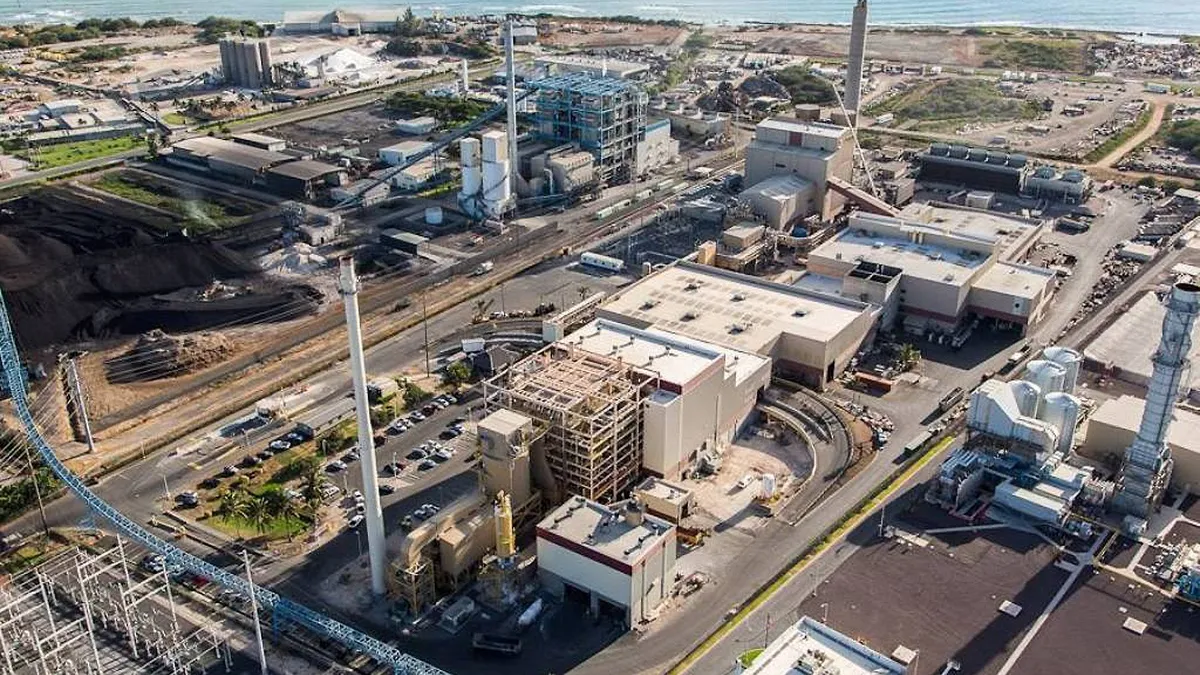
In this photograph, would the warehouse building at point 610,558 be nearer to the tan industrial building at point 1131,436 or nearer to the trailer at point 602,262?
the tan industrial building at point 1131,436

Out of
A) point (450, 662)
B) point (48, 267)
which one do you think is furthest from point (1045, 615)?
point (48, 267)

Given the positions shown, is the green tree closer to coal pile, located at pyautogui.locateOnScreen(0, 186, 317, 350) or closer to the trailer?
coal pile, located at pyautogui.locateOnScreen(0, 186, 317, 350)

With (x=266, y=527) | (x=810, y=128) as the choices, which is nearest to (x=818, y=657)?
(x=266, y=527)

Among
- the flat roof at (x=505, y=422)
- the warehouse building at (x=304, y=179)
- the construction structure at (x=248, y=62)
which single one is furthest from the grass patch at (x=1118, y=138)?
the construction structure at (x=248, y=62)

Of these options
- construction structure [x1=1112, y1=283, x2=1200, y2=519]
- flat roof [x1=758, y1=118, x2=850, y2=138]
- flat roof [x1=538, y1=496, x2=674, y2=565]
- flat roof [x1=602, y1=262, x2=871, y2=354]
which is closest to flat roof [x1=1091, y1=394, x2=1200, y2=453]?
construction structure [x1=1112, y1=283, x2=1200, y2=519]

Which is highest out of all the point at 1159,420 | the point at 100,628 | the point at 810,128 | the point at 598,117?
the point at 598,117

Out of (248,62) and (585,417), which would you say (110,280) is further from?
(248,62)
